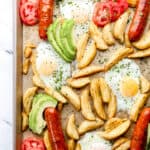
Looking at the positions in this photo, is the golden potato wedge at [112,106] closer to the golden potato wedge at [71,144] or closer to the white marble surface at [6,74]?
the golden potato wedge at [71,144]

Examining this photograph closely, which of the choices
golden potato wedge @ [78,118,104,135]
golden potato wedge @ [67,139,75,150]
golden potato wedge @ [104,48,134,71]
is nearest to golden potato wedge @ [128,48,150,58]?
golden potato wedge @ [104,48,134,71]

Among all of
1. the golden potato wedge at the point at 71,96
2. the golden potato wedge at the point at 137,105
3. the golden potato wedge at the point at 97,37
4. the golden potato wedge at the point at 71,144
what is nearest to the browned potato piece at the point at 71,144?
the golden potato wedge at the point at 71,144

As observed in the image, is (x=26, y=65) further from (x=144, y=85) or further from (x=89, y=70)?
(x=144, y=85)

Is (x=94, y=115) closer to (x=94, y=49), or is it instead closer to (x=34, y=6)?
(x=94, y=49)

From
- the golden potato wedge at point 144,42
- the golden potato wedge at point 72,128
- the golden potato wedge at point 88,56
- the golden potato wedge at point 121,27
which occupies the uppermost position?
the golden potato wedge at point 121,27

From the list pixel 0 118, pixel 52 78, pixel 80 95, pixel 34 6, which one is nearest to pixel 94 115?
pixel 80 95

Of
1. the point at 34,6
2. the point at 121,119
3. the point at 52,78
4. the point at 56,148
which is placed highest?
the point at 34,6
